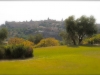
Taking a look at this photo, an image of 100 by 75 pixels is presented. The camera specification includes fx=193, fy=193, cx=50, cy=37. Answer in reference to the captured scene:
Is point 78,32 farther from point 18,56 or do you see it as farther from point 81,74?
point 81,74

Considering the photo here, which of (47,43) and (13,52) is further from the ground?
(13,52)

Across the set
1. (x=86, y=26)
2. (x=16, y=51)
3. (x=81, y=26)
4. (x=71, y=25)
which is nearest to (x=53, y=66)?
(x=16, y=51)

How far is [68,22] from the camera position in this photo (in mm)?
58219

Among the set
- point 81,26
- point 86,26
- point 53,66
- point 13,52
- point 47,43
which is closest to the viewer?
point 53,66

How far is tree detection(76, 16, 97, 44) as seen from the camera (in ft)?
189

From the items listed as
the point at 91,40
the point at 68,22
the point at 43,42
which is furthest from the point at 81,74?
the point at 43,42

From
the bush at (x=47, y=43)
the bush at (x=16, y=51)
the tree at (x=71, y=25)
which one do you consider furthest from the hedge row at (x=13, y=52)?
the bush at (x=47, y=43)

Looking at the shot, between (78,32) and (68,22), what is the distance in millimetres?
4308

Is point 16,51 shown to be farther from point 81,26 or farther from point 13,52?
point 81,26

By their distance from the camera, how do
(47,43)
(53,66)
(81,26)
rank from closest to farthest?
(53,66)
(81,26)
(47,43)

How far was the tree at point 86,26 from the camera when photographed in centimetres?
5769

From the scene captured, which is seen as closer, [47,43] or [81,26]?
[81,26]

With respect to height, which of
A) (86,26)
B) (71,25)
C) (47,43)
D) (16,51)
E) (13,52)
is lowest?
(47,43)

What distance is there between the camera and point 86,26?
57969mm
